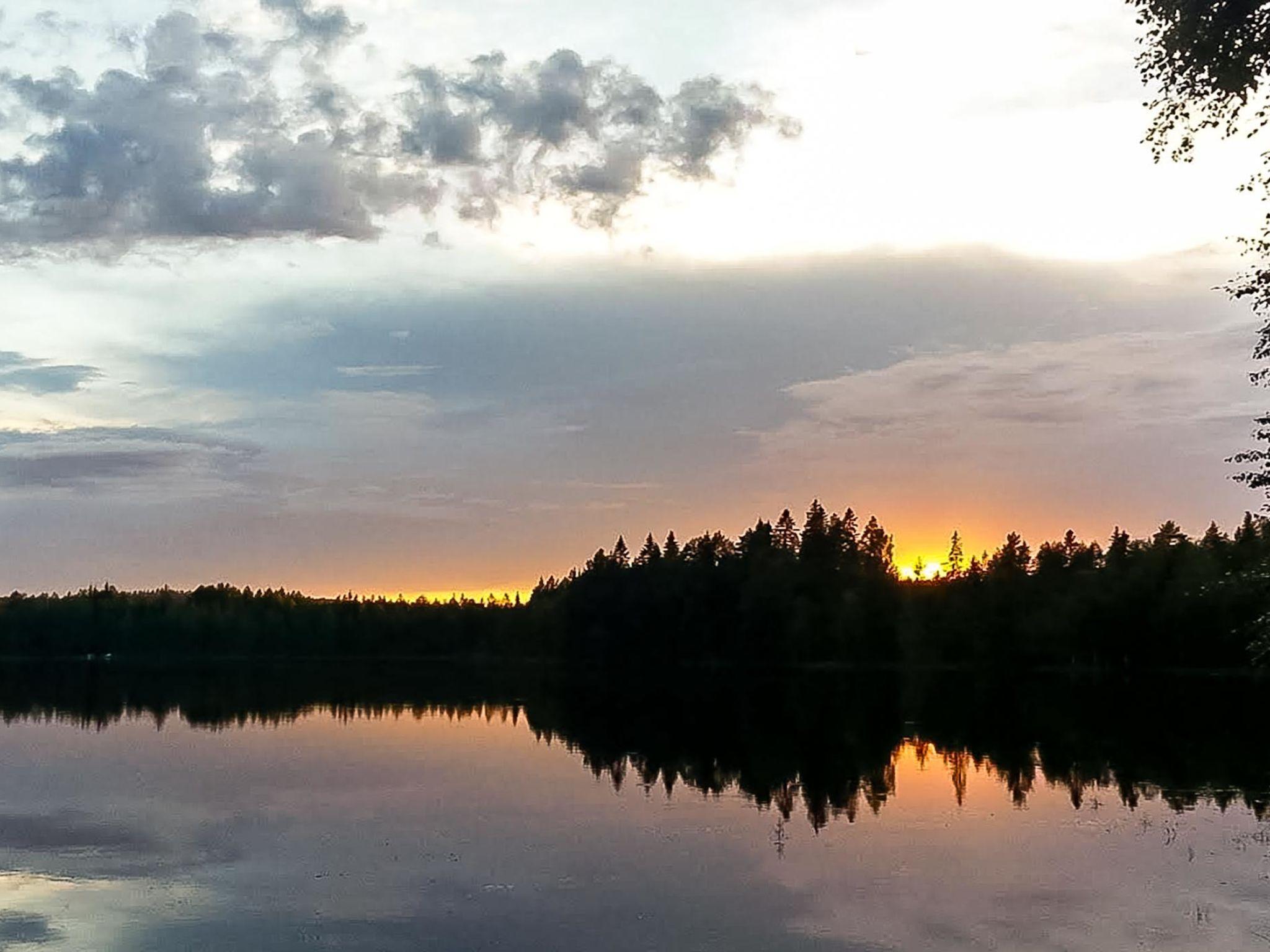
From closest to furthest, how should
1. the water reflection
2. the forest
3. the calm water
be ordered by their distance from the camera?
the calm water < the water reflection < the forest

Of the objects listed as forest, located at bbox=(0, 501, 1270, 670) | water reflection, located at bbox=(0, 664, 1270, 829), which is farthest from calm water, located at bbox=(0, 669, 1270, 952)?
forest, located at bbox=(0, 501, 1270, 670)

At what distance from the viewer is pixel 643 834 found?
1272 inches

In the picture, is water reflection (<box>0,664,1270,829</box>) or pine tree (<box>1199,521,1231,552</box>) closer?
water reflection (<box>0,664,1270,829</box>)

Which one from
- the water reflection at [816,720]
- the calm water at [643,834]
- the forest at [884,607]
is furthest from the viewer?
the forest at [884,607]

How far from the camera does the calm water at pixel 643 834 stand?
73.9 ft

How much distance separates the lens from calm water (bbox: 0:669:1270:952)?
22516 millimetres

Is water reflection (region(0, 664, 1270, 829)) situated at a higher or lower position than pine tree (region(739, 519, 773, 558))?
lower

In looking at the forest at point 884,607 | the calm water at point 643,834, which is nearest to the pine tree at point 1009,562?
the forest at point 884,607

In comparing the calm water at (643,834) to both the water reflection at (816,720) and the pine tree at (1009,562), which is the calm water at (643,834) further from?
the pine tree at (1009,562)

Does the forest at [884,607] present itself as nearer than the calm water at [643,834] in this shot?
No

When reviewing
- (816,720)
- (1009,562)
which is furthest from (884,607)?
(816,720)

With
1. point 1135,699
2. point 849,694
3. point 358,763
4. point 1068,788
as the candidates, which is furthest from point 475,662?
point 1068,788

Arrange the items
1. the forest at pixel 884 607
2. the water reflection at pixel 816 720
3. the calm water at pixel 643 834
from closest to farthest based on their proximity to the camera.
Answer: the calm water at pixel 643 834
the water reflection at pixel 816 720
the forest at pixel 884 607

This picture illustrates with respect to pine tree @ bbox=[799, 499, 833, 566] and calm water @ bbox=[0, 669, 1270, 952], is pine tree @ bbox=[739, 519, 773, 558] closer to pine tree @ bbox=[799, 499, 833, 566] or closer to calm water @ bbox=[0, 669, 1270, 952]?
pine tree @ bbox=[799, 499, 833, 566]
